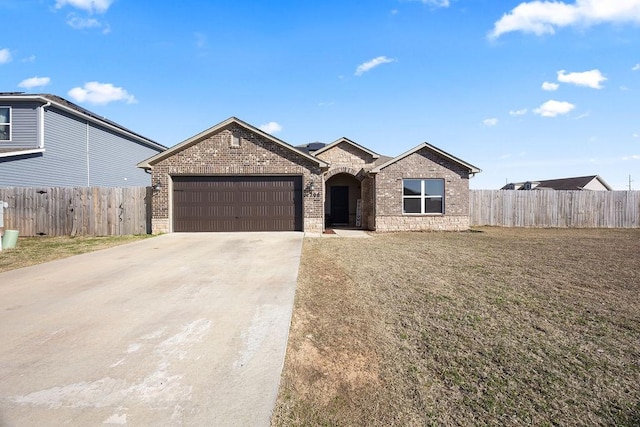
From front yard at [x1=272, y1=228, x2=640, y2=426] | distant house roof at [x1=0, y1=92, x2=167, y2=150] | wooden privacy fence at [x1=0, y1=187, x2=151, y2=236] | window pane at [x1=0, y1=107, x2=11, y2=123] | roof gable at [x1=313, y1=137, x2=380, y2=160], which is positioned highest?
distant house roof at [x1=0, y1=92, x2=167, y2=150]

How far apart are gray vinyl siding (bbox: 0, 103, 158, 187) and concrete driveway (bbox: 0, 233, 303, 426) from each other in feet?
37.3

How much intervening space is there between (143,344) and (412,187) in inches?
581

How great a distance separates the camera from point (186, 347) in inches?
138

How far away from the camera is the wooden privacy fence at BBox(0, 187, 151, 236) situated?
45.2 ft

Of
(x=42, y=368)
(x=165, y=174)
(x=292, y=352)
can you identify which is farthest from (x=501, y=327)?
(x=165, y=174)

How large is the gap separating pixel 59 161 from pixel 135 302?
16.1 metres

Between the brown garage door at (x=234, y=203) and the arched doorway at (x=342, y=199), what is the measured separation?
6.55 meters

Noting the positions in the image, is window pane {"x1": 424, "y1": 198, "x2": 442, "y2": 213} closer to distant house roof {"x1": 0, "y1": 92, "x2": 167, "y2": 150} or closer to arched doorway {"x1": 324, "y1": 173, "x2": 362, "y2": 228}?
arched doorway {"x1": 324, "y1": 173, "x2": 362, "y2": 228}

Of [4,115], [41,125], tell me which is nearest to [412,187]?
[41,125]

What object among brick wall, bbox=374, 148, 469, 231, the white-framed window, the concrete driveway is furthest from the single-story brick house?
the white-framed window

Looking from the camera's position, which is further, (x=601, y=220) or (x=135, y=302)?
(x=601, y=220)

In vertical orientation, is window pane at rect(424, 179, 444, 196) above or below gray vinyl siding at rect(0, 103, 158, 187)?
below

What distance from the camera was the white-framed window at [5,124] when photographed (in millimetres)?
15648

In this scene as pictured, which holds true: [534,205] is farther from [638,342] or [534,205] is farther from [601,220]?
[638,342]
